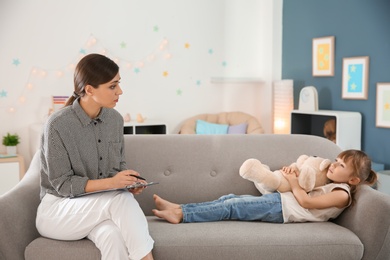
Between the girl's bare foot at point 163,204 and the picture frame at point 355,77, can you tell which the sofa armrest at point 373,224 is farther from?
the picture frame at point 355,77

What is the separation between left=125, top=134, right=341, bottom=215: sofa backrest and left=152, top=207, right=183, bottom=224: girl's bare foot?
229 mm

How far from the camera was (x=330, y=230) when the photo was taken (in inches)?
94.1

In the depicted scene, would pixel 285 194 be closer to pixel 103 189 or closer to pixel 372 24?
pixel 103 189

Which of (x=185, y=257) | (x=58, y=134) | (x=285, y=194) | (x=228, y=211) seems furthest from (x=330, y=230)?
(x=58, y=134)

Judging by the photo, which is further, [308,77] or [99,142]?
[308,77]

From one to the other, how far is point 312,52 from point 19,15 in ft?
9.12

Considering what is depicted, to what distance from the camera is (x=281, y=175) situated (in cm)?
267

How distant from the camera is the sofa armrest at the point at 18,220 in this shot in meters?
2.16

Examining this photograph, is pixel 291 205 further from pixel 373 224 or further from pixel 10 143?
pixel 10 143

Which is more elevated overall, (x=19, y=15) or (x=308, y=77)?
(x=19, y=15)

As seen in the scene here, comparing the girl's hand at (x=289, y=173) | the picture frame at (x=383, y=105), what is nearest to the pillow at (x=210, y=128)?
the picture frame at (x=383, y=105)

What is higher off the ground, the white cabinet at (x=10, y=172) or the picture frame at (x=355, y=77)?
the picture frame at (x=355, y=77)

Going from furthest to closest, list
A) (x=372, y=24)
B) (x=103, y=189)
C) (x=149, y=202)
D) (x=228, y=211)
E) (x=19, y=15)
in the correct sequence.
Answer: (x=19, y=15), (x=372, y=24), (x=149, y=202), (x=228, y=211), (x=103, y=189)

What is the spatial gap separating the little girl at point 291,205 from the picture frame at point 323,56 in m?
2.54
